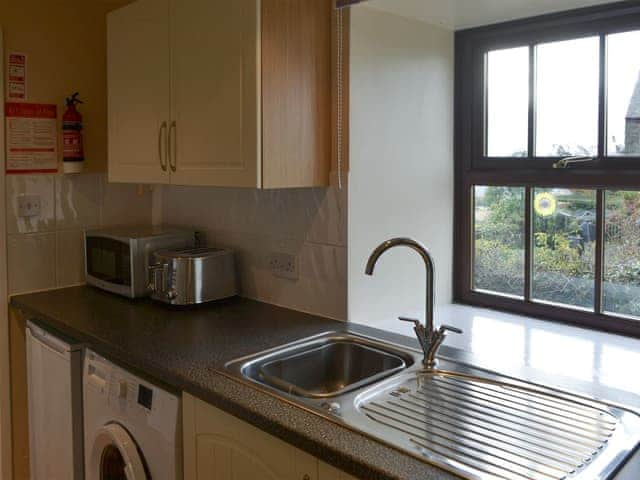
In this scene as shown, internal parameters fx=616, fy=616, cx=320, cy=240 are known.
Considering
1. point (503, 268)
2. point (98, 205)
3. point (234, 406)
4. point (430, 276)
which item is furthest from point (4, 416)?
point (503, 268)

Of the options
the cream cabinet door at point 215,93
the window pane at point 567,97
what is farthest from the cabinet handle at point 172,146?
the window pane at point 567,97

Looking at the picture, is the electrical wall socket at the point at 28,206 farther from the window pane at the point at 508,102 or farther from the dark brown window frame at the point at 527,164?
the window pane at the point at 508,102

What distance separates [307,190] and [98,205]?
1113 mm

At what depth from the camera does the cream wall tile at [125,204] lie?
8.95 feet

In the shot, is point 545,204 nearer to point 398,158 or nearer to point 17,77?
point 398,158

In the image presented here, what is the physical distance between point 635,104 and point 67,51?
2139mm

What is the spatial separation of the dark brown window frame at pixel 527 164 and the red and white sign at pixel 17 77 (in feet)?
5.50

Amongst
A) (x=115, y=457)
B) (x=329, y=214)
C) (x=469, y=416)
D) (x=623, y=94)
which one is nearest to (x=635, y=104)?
(x=623, y=94)

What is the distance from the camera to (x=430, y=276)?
1650 millimetres

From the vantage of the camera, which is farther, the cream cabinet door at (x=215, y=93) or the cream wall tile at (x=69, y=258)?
the cream wall tile at (x=69, y=258)

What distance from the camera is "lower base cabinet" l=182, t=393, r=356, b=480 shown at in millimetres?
1295

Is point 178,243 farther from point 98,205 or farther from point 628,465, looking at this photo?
point 628,465

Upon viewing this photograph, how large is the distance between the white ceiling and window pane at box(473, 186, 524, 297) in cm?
60

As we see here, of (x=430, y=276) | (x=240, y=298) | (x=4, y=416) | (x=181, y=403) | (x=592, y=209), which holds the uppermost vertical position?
(x=592, y=209)
